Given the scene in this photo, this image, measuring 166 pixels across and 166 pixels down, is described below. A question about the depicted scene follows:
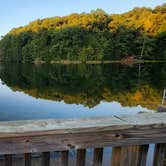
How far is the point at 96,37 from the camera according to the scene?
4900 centimetres

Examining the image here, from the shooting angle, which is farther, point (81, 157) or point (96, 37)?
point (96, 37)

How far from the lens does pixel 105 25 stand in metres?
50.0

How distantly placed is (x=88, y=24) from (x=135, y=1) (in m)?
11.8

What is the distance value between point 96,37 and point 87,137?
160 feet

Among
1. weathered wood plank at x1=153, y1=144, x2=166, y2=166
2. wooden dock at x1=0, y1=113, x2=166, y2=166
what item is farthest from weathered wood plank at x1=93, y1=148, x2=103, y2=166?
weathered wood plank at x1=153, y1=144, x2=166, y2=166

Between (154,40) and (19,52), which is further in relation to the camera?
(19,52)

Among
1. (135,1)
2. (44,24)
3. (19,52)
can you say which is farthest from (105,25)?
(19,52)

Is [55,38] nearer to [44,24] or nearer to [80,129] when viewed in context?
[44,24]

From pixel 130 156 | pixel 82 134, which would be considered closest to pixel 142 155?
pixel 130 156

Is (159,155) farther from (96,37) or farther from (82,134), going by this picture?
(96,37)

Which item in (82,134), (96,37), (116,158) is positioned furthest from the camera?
(96,37)

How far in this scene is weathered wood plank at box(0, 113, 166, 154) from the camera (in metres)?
1.04

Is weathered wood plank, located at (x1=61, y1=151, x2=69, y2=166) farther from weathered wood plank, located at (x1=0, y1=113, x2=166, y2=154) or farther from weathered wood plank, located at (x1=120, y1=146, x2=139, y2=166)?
weathered wood plank, located at (x1=120, y1=146, x2=139, y2=166)

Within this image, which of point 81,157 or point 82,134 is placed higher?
point 82,134
